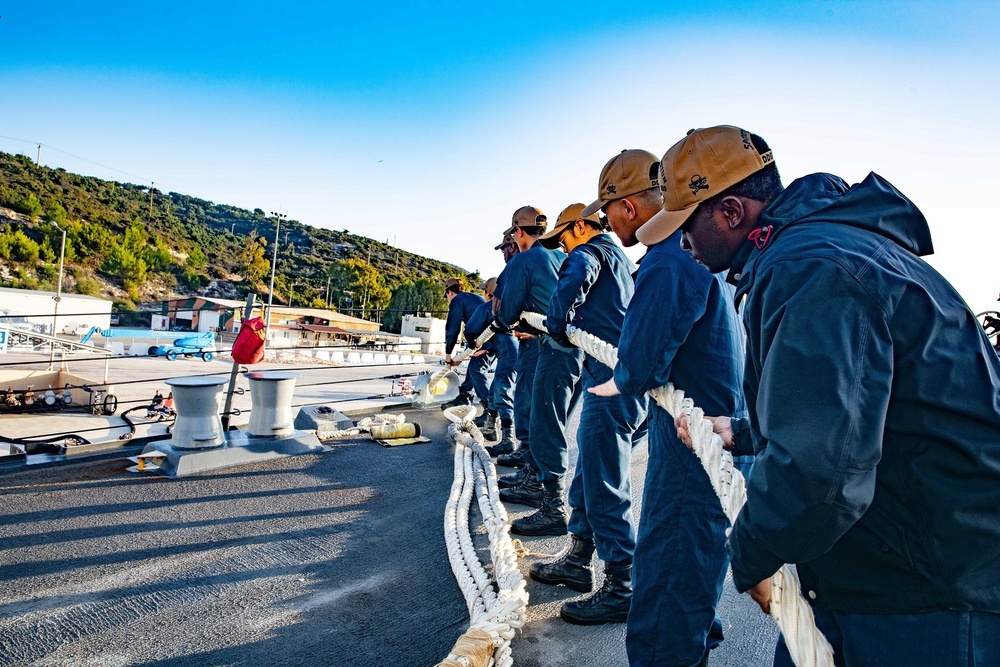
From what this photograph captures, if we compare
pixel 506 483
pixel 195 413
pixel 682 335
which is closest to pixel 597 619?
pixel 682 335

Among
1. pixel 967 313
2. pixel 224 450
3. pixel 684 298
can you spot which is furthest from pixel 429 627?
pixel 224 450

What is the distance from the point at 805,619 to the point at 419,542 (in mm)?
2353

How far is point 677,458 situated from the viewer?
1945 mm

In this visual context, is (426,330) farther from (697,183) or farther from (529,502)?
(697,183)

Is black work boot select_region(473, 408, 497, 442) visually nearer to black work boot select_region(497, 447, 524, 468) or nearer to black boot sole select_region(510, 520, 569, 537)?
black work boot select_region(497, 447, 524, 468)

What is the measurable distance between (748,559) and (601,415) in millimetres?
1617

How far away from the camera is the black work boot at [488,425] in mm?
6309

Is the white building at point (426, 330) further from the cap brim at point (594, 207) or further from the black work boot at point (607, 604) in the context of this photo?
the black work boot at point (607, 604)

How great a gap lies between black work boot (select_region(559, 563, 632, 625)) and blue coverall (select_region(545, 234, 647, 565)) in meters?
0.06

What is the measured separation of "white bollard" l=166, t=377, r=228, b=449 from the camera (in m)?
4.13

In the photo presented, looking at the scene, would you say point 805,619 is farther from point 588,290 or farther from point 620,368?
point 588,290

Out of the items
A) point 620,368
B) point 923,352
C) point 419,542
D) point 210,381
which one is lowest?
point 419,542

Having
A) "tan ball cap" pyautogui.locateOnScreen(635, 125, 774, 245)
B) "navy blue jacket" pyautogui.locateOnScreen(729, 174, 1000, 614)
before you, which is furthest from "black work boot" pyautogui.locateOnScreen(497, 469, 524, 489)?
"navy blue jacket" pyautogui.locateOnScreen(729, 174, 1000, 614)

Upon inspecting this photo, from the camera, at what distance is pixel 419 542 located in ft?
10.7
